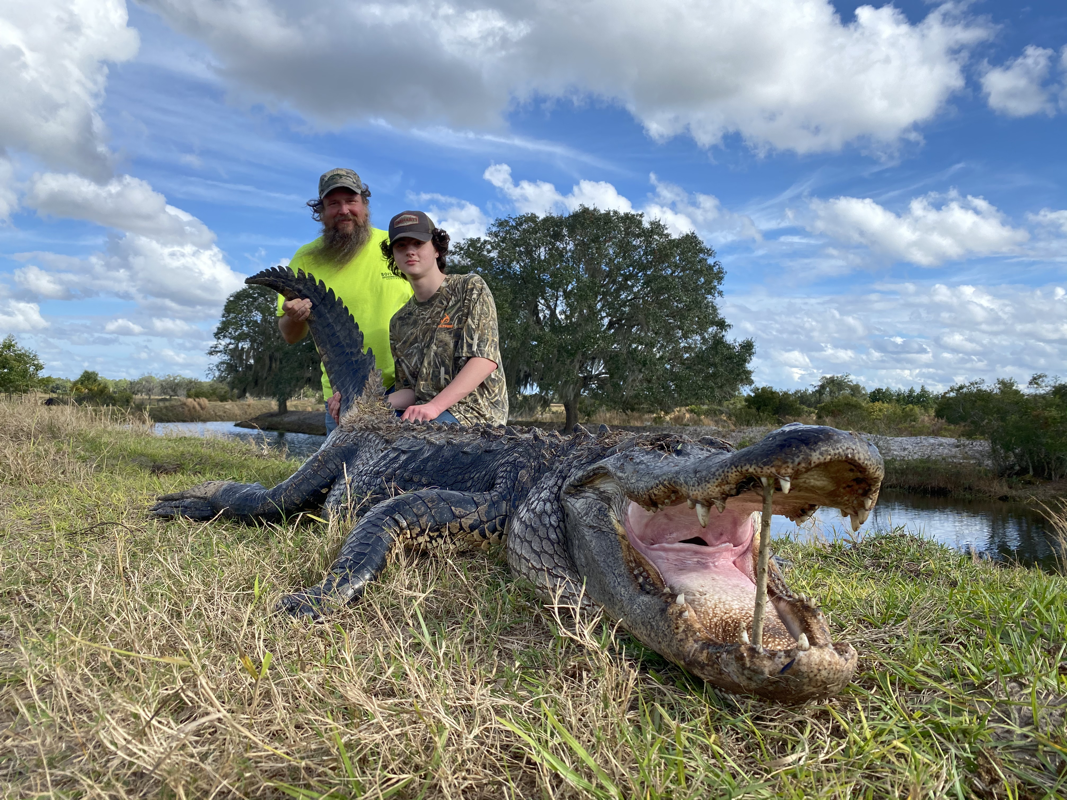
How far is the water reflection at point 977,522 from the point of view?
9.80 m

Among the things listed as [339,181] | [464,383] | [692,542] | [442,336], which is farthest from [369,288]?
[692,542]

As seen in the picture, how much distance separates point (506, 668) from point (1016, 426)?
20364mm

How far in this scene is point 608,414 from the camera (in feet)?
86.5

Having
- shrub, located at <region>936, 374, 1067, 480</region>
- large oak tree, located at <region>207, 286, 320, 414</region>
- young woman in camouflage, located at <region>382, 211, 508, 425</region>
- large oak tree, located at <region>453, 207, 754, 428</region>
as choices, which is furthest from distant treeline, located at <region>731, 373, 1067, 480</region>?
large oak tree, located at <region>207, 286, 320, 414</region>

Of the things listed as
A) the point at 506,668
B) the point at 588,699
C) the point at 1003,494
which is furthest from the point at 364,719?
the point at 1003,494

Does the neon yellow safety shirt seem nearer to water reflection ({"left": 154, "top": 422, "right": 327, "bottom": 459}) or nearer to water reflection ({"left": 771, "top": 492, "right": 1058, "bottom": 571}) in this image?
water reflection ({"left": 154, "top": 422, "right": 327, "bottom": 459})

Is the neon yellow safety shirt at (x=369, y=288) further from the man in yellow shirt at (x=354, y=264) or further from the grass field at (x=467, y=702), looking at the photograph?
the grass field at (x=467, y=702)

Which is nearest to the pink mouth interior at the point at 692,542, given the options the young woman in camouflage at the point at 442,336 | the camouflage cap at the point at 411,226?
the young woman in camouflage at the point at 442,336

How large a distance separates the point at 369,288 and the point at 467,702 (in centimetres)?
510

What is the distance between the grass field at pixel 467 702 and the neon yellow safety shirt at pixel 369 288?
3543 millimetres

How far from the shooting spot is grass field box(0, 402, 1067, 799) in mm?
1262

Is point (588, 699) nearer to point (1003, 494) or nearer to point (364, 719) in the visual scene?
point (364, 719)

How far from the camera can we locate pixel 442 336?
4637 mm

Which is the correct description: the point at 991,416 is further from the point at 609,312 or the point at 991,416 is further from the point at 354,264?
the point at 354,264
